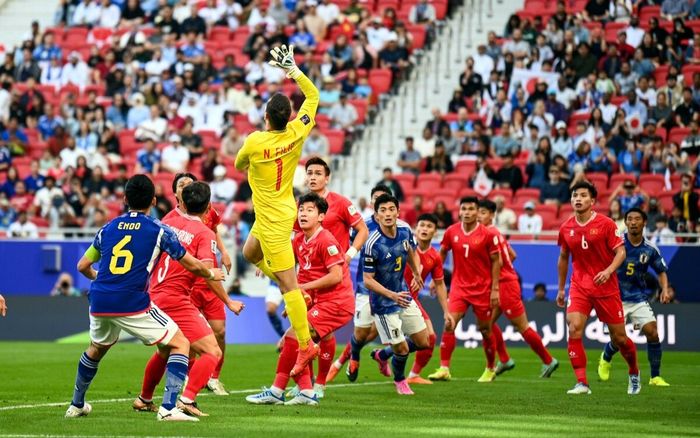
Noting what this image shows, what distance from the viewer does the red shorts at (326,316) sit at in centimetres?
1336

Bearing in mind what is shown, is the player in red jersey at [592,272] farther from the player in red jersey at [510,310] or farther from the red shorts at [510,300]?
the red shorts at [510,300]

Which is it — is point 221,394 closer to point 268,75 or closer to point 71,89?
point 268,75

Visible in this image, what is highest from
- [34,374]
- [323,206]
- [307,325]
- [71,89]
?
[71,89]

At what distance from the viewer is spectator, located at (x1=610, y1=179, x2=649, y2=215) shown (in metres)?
24.4

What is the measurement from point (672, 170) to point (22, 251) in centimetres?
1311

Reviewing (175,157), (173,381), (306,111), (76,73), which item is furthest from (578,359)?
(76,73)

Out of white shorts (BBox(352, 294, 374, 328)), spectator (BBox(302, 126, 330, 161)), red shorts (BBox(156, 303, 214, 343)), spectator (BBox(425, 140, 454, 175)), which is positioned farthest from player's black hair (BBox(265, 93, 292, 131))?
spectator (BBox(302, 126, 330, 161))

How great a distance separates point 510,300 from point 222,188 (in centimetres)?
1236

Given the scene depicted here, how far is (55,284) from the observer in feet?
88.4

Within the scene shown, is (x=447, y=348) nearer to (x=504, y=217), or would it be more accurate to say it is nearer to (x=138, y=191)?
(x=138, y=191)

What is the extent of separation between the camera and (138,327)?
10836 millimetres

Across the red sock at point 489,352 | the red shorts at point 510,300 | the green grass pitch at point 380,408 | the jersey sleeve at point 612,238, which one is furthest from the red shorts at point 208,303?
the red shorts at point 510,300

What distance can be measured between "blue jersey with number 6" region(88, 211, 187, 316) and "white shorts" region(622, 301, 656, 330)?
7521 mm

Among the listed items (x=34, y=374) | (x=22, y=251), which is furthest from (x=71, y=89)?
(x=34, y=374)
